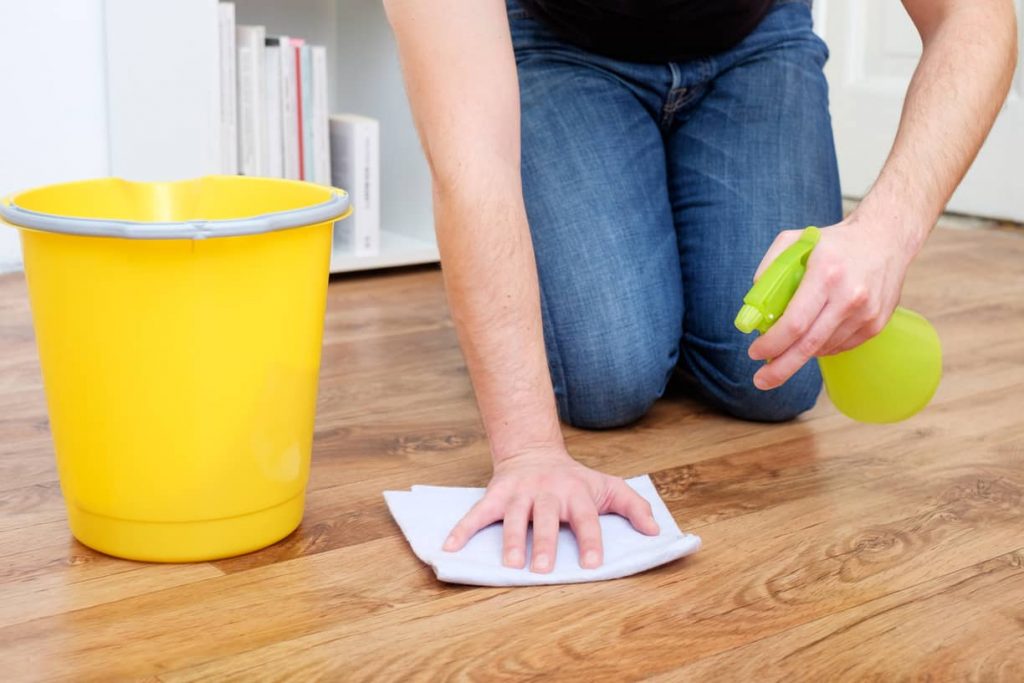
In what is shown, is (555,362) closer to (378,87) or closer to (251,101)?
(251,101)

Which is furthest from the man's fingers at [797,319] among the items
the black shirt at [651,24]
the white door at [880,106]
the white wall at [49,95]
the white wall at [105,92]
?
Result: the white door at [880,106]

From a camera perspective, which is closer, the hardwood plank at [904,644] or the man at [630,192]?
the hardwood plank at [904,644]

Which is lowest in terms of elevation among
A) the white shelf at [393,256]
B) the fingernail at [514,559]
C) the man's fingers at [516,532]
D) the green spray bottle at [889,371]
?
the white shelf at [393,256]

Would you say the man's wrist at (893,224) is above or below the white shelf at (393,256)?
above

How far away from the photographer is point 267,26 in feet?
7.18

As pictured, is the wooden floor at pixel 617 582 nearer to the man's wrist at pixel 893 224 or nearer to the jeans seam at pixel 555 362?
the jeans seam at pixel 555 362

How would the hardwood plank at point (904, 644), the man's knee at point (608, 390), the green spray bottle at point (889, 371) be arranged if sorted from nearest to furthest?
the hardwood plank at point (904, 644)
the green spray bottle at point (889, 371)
the man's knee at point (608, 390)

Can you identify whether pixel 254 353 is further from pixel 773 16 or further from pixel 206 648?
pixel 773 16

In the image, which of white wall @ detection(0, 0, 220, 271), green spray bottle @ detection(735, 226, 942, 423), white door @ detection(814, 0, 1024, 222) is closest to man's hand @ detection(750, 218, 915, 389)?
green spray bottle @ detection(735, 226, 942, 423)

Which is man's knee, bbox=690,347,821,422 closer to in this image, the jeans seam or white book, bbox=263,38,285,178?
the jeans seam

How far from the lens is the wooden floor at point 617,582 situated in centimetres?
81

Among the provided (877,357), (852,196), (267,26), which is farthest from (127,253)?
(852,196)

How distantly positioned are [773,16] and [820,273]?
718 mm

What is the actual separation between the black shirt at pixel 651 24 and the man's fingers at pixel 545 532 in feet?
2.05
